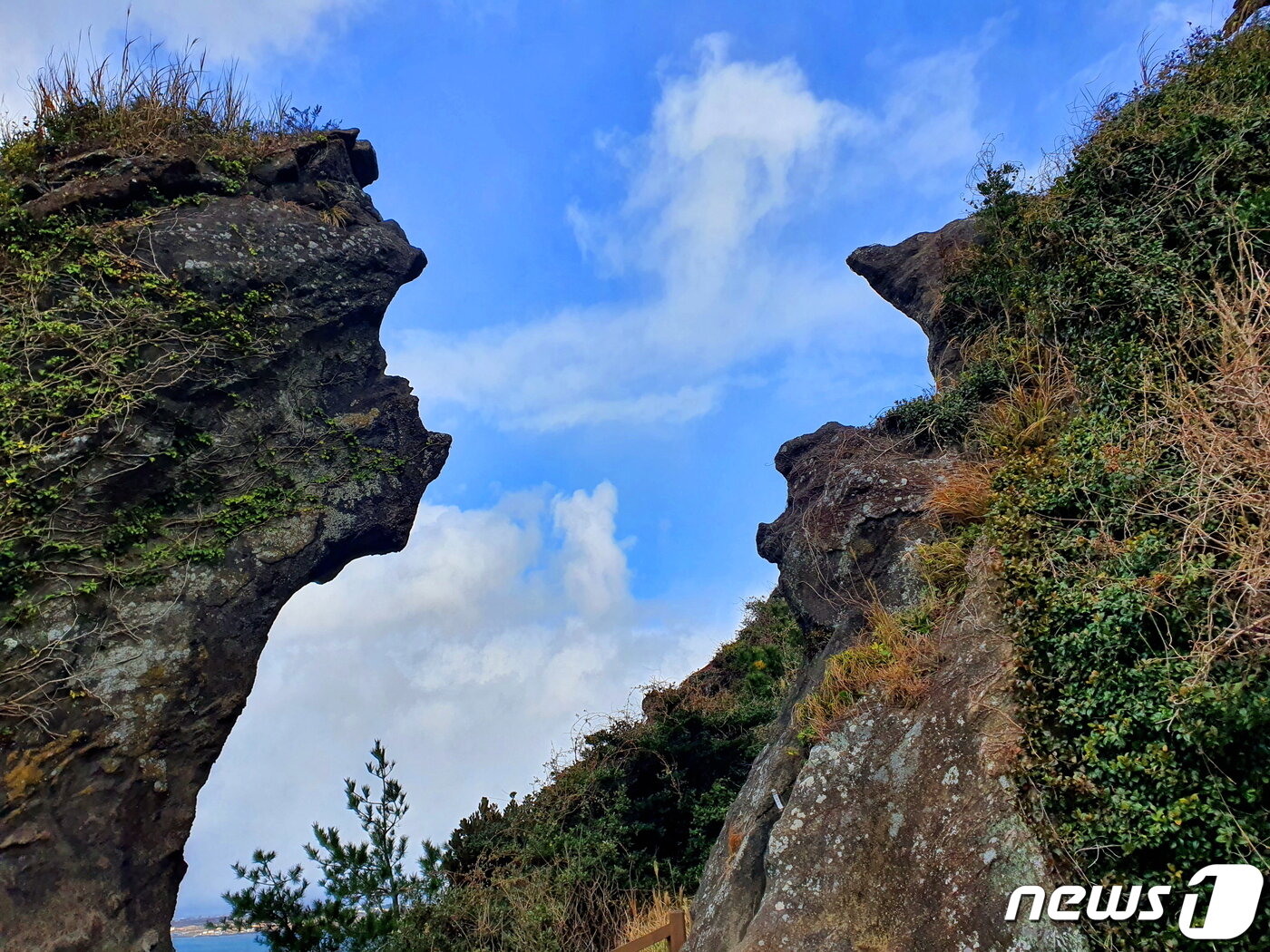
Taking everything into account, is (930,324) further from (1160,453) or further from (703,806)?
(703,806)

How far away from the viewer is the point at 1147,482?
6.43m

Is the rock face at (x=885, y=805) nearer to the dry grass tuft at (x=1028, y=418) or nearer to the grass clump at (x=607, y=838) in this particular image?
the dry grass tuft at (x=1028, y=418)

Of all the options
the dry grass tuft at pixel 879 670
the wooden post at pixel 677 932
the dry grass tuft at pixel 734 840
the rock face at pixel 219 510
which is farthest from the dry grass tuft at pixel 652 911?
the rock face at pixel 219 510

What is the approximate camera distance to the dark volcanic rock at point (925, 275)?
13.6 m

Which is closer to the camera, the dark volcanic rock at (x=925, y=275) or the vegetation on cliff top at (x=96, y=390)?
the vegetation on cliff top at (x=96, y=390)

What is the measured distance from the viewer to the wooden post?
8.21 m

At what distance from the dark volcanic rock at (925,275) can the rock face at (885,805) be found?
430cm

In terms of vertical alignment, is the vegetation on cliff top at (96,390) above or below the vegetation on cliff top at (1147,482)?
above

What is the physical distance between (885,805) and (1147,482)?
3580mm

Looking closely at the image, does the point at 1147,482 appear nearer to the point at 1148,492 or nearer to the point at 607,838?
the point at 1148,492

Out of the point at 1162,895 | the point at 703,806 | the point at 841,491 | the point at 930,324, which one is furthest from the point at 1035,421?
the point at 703,806

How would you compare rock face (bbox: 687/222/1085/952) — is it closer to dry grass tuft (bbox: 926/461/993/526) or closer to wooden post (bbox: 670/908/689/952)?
wooden post (bbox: 670/908/689/952)

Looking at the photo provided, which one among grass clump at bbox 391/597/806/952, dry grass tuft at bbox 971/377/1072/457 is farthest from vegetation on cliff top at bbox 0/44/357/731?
dry grass tuft at bbox 971/377/1072/457

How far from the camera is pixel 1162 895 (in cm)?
493
